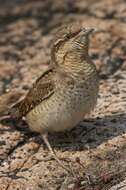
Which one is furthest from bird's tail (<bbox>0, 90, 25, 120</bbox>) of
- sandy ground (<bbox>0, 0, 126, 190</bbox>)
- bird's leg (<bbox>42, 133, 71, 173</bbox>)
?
bird's leg (<bbox>42, 133, 71, 173</bbox>)

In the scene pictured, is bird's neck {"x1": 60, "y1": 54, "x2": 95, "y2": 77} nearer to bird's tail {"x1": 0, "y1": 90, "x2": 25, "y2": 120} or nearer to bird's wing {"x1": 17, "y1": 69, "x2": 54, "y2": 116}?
bird's wing {"x1": 17, "y1": 69, "x2": 54, "y2": 116}

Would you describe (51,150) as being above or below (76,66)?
below

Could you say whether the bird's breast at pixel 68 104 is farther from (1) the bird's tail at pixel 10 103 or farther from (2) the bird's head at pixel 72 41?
(1) the bird's tail at pixel 10 103

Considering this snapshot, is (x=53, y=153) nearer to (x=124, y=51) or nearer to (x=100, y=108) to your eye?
(x=100, y=108)

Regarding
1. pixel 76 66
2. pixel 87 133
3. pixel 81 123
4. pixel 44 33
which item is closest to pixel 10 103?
pixel 81 123

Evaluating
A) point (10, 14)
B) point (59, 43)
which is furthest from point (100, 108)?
point (10, 14)

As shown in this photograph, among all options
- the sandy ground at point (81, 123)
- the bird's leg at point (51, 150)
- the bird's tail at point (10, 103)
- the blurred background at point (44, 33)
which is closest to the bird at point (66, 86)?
the bird's leg at point (51, 150)

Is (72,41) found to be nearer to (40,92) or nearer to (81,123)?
(40,92)
